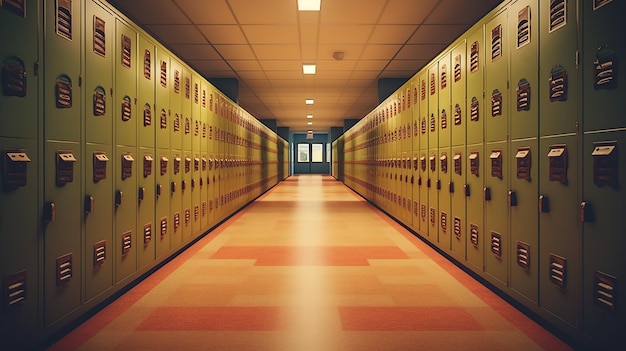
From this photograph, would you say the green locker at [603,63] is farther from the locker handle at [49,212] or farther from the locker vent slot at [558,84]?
the locker handle at [49,212]

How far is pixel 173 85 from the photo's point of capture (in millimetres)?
3477

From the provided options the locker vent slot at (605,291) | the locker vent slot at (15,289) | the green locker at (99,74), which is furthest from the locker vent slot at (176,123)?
the locker vent slot at (605,291)

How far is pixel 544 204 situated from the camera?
6.50 feet

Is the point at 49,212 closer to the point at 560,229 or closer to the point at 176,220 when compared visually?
the point at 176,220

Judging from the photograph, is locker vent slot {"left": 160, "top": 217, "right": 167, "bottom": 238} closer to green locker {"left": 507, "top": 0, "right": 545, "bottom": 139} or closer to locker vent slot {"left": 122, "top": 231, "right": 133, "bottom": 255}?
locker vent slot {"left": 122, "top": 231, "right": 133, "bottom": 255}

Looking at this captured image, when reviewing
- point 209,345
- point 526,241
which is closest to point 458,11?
point 526,241

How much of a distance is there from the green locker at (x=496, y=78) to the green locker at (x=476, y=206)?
0.67 feet

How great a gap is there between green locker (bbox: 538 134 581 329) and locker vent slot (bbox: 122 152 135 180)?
2464 millimetres

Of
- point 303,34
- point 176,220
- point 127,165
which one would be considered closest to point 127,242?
point 127,165

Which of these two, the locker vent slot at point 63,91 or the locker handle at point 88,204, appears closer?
the locker vent slot at point 63,91

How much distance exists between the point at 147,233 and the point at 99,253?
70 centimetres

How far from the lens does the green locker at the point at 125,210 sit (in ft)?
8.07

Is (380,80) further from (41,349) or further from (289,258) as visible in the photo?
(41,349)

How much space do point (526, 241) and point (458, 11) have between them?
2949 mm
